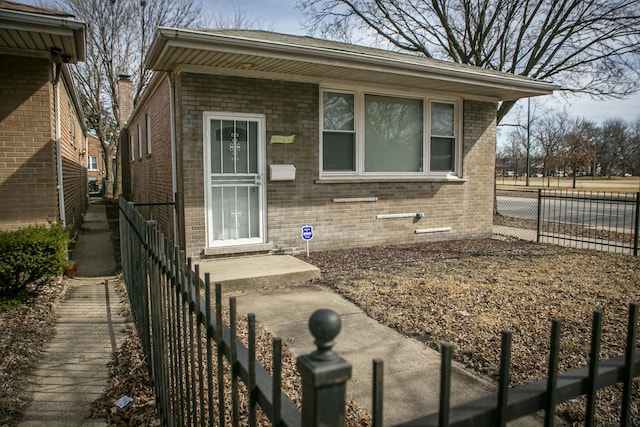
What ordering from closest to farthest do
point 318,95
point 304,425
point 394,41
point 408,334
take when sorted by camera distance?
point 304,425, point 408,334, point 318,95, point 394,41

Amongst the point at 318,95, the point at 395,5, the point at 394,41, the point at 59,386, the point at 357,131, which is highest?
the point at 395,5

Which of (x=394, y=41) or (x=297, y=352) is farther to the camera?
(x=394, y=41)

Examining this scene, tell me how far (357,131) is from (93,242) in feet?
21.3

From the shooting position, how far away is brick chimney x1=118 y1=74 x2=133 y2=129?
19.6 metres

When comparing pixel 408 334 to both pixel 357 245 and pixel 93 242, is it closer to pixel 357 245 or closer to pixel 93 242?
pixel 357 245

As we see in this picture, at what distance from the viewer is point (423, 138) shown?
9688 millimetres

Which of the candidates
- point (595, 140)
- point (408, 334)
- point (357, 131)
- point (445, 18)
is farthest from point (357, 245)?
point (595, 140)

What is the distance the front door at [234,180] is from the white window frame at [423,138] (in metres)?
1.31

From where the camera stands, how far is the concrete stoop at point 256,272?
6.13 meters

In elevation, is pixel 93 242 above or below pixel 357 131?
below

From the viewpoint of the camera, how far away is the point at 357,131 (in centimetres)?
878

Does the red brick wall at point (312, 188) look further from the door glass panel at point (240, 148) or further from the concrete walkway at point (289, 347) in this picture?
the concrete walkway at point (289, 347)

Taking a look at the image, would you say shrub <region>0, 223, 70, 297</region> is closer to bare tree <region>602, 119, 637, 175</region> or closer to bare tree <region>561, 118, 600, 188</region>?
bare tree <region>561, 118, 600, 188</region>

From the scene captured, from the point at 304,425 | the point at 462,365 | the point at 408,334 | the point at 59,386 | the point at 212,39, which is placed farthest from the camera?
the point at 212,39
